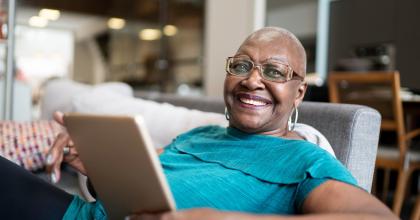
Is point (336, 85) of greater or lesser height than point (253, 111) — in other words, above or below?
below

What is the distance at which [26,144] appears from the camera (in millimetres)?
1880

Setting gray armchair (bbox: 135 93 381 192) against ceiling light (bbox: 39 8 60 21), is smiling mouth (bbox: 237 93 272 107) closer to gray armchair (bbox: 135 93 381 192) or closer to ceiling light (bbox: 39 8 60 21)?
gray armchair (bbox: 135 93 381 192)

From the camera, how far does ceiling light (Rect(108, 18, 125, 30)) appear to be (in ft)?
19.8

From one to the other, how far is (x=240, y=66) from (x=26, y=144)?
105 centimetres

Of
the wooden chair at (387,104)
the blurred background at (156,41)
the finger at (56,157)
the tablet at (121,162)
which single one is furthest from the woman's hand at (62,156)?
the blurred background at (156,41)

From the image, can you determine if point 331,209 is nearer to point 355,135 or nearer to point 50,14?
point 355,135

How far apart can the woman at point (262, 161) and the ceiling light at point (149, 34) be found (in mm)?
4326

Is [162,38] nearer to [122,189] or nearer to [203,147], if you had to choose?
[203,147]

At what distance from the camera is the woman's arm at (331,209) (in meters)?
0.78

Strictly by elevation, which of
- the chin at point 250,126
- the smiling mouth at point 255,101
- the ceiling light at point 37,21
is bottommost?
the chin at point 250,126

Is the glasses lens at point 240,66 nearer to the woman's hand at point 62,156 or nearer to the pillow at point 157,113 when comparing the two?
the pillow at point 157,113

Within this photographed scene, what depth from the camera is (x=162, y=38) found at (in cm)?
519

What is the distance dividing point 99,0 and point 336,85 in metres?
3.66

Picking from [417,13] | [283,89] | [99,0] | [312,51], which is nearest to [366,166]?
[283,89]
